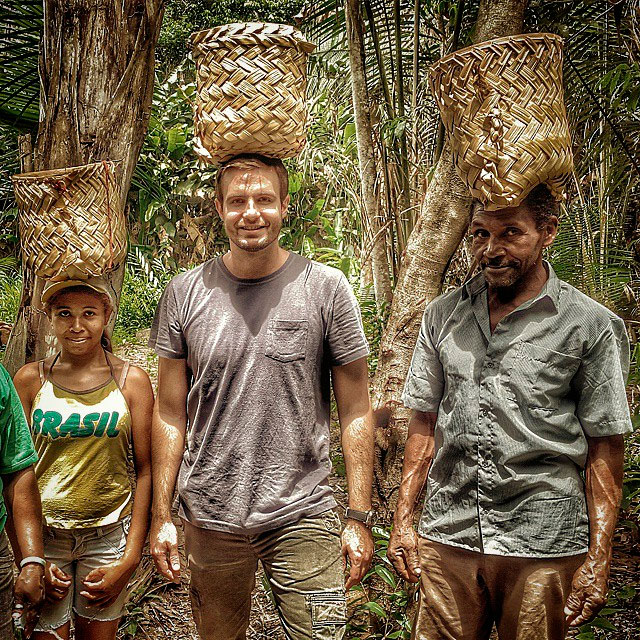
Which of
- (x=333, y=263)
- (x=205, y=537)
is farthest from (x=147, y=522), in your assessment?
(x=333, y=263)

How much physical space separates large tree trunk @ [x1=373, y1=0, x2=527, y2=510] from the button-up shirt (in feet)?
4.27

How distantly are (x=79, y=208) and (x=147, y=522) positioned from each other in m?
1.05

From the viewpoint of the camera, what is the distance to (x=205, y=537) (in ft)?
7.92

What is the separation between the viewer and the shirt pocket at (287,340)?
94.6 inches

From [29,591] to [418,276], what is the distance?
2219 mm

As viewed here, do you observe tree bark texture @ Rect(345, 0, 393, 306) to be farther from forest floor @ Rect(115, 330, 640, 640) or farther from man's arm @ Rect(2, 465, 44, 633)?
man's arm @ Rect(2, 465, 44, 633)

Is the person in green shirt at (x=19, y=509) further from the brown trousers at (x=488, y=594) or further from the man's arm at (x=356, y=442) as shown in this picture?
the brown trousers at (x=488, y=594)

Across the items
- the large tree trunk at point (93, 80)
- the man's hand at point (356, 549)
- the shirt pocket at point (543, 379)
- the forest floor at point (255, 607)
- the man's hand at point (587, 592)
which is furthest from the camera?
the forest floor at point (255, 607)

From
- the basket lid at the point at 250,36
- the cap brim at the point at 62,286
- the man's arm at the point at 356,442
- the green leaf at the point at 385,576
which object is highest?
the basket lid at the point at 250,36

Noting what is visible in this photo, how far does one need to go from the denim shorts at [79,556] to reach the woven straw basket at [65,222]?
0.84 meters

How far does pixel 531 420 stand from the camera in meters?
2.23

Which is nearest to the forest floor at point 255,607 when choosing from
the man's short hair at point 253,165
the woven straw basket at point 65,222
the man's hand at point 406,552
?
the man's hand at point 406,552

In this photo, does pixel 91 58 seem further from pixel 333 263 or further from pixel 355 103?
pixel 333 263

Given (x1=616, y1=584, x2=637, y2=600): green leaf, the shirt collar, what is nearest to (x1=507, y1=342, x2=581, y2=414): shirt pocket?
the shirt collar
